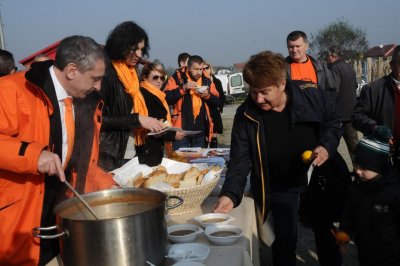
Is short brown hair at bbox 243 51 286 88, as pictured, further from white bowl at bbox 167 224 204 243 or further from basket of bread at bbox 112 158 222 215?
white bowl at bbox 167 224 204 243

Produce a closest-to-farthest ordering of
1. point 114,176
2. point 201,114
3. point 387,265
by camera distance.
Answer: point 114,176, point 387,265, point 201,114

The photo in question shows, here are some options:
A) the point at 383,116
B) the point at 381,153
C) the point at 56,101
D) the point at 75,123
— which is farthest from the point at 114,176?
the point at 383,116

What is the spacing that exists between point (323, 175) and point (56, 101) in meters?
1.77

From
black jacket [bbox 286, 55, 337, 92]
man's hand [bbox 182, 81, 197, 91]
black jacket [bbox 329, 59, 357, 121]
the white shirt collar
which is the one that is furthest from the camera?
black jacket [bbox 329, 59, 357, 121]

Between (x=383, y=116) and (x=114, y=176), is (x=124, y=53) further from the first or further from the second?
(x=383, y=116)

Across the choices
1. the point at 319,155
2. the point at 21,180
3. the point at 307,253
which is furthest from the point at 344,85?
the point at 21,180

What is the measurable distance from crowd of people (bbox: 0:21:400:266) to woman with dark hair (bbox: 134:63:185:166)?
1cm

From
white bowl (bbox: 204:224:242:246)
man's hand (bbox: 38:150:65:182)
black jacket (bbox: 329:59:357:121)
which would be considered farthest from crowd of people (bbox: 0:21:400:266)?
black jacket (bbox: 329:59:357:121)

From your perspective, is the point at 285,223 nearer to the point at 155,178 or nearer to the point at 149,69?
the point at 155,178

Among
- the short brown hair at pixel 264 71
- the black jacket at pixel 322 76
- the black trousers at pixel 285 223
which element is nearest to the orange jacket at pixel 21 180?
the short brown hair at pixel 264 71

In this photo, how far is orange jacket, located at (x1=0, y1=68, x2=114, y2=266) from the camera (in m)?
1.67

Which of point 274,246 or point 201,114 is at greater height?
point 201,114

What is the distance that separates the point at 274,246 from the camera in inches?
105

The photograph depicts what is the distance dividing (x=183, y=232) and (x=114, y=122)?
4.50 ft
